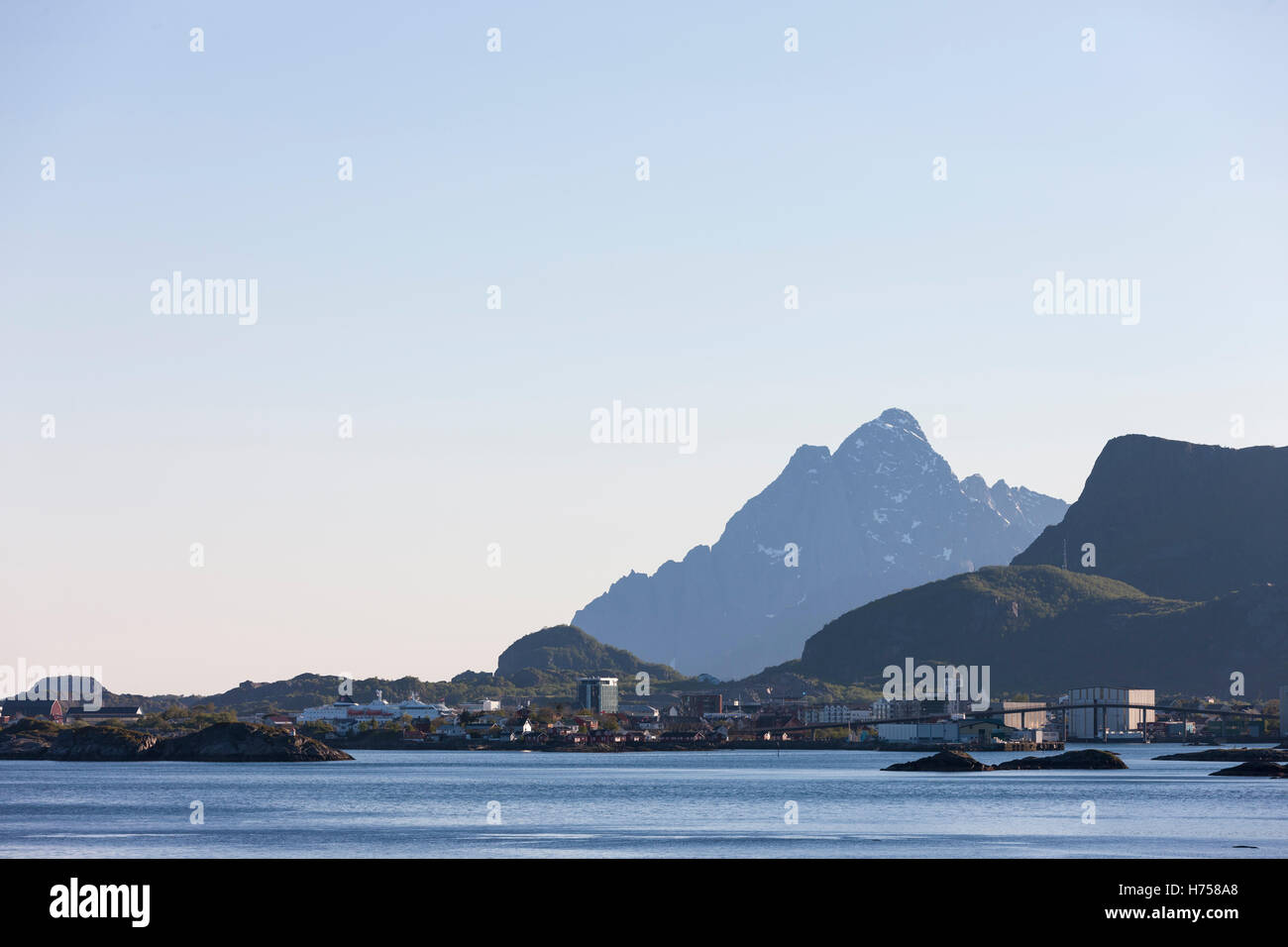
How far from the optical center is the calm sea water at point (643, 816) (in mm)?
79500

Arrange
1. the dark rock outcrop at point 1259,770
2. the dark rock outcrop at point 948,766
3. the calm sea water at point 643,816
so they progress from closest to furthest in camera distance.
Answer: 1. the calm sea water at point 643,816
2. the dark rock outcrop at point 1259,770
3. the dark rock outcrop at point 948,766

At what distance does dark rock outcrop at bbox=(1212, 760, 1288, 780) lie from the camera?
17988 cm

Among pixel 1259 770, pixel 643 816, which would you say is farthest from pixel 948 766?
pixel 643 816

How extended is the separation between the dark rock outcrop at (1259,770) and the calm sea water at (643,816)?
1264 centimetres

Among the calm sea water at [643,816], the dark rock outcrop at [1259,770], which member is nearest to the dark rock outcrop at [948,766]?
the calm sea water at [643,816]

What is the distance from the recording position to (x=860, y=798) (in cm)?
12912

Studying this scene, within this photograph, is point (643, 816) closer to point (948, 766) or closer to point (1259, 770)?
point (948, 766)

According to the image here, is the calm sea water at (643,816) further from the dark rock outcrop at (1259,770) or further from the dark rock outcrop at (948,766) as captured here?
the dark rock outcrop at (948,766)

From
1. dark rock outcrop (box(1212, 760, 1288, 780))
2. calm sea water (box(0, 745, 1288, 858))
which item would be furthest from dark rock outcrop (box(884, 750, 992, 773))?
dark rock outcrop (box(1212, 760, 1288, 780))

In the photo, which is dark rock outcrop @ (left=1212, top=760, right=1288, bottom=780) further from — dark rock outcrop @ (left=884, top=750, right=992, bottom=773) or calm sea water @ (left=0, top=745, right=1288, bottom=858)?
dark rock outcrop @ (left=884, top=750, right=992, bottom=773)
